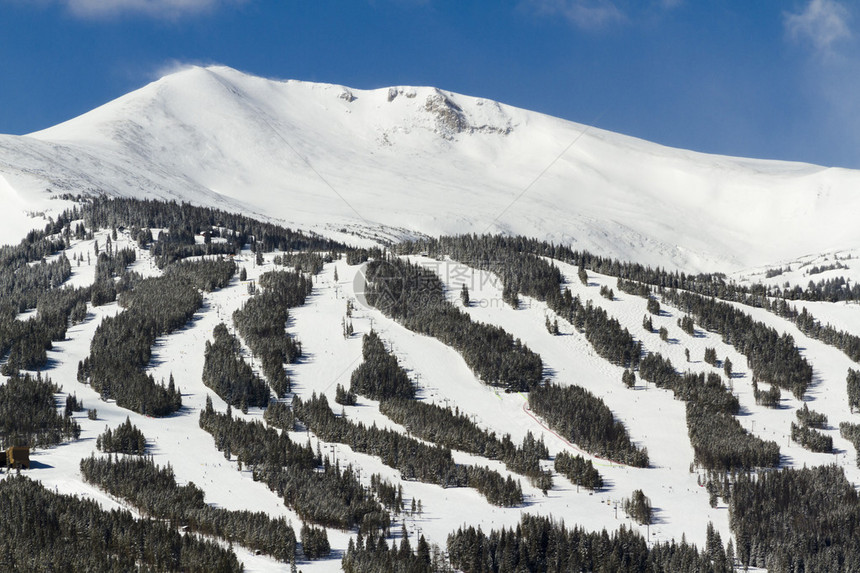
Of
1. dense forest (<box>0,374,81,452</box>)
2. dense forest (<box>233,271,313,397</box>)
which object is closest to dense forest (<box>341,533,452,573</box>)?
dense forest (<box>0,374,81,452</box>)

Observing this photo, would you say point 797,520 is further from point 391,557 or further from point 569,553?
point 391,557

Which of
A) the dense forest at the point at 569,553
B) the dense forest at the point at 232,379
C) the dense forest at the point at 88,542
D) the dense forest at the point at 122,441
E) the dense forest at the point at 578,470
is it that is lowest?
the dense forest at the point at 569,553

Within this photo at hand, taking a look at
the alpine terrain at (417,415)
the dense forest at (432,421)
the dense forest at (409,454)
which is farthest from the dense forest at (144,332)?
the dense forest at (432,421)

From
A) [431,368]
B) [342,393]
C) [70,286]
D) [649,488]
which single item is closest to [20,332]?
[70,286]

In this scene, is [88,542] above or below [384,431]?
below

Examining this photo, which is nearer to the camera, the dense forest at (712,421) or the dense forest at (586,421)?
the dense forest at (712,421)

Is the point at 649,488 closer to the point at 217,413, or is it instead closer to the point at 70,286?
the point at 217,413

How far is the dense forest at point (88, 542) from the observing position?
2402 inches

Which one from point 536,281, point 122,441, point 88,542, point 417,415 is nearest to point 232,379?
point 122,441

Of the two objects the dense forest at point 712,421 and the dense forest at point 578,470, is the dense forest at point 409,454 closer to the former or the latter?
the dense forest at point 578,470

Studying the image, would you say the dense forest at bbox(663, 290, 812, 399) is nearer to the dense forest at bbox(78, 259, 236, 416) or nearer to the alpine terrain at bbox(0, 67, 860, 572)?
the alpine terrain at bbox(0, 67, 860, 572)

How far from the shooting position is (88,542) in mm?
63781

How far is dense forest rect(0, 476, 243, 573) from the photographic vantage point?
6100 centimetres

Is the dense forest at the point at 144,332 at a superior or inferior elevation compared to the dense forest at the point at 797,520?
superior
